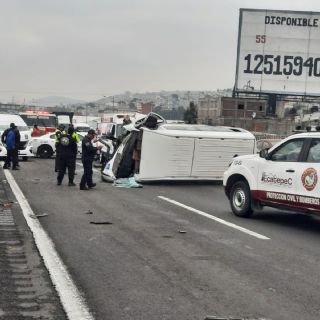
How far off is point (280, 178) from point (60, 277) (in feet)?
17.4

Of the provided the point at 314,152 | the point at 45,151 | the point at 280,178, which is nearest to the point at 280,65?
the point at 45,151

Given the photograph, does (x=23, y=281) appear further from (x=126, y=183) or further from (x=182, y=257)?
(x=126, y=183)

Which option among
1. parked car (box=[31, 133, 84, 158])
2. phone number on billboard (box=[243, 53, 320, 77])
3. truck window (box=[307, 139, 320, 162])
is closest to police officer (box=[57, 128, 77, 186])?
truck window (box=[307, 139, 320, 162])

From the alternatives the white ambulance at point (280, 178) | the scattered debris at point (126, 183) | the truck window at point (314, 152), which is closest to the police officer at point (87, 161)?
the scattered debris at point (126, 183)

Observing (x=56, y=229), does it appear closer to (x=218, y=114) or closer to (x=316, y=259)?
(x=316, y=259)

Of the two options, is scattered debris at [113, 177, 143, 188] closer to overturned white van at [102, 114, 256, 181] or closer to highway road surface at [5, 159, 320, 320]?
overturned white van at [102, 114, 256, 181]

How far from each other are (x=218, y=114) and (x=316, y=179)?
71.1m

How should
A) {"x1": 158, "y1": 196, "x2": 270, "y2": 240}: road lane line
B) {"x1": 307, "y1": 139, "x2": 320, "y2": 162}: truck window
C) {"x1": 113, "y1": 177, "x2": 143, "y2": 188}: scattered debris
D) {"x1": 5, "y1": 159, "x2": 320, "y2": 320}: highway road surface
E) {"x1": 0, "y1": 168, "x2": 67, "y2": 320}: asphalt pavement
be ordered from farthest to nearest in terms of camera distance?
{"x1": 113, "y1": 177, "x2": 143, "y2": 188}: scattered debris, {"x1": 307, "y1": 139, "x2": 320, "y2": 162}: truck window, {"x1": 158, "y1": 196, "x2": 270, "y2": 240}: road lane line, {"x1": 5, "y1": 159, "x2": 320, "y2": 320}: highway road surface, {"x1": 0, "y1": 168, "x2": 67, "y2": 320}: asphalt pavement

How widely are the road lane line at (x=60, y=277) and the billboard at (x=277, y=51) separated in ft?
113

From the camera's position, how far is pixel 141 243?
850 cm

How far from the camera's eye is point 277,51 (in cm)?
4278

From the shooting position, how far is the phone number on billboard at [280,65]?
4269 centimetres

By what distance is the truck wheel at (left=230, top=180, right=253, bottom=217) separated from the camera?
451 inches

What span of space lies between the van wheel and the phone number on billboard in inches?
738
